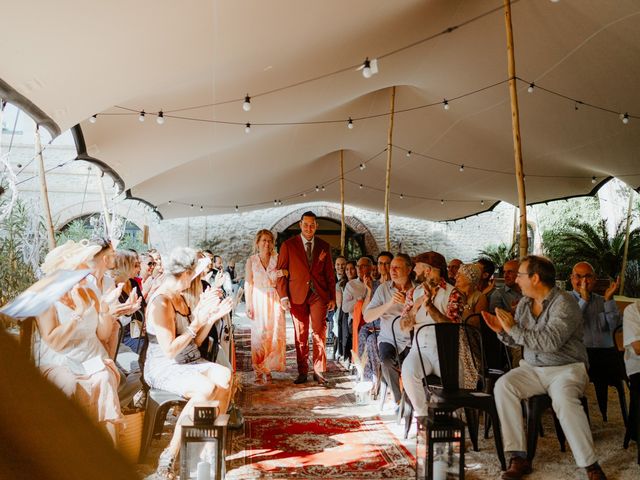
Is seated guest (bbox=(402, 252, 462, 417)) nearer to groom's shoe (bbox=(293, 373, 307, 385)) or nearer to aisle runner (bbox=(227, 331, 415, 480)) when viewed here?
aisle runner (bbox=(227, 331, 415, 480))

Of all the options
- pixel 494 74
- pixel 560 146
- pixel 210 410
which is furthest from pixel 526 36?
pixel 210 410

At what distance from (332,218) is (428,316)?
16.9 meters

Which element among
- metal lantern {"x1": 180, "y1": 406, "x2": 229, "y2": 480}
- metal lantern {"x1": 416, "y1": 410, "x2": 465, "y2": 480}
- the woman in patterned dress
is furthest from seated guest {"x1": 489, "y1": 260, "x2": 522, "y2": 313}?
metal lantern {"x1": 180, "y1": 406, "x2": 229, "y2": 480}

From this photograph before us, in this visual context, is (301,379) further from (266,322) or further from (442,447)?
(442,447)

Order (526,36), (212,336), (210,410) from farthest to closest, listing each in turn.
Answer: (526,36)
(212,336)
(210,410)

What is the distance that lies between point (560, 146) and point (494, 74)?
2735 millimetres

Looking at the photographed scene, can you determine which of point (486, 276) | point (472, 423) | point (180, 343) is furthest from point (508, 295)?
point (180, 343)

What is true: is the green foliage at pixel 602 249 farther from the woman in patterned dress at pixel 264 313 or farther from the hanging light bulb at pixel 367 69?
the woman in patterned dress at pixel 264 313

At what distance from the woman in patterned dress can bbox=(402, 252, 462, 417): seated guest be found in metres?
2.19

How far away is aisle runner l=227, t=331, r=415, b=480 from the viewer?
3.40m

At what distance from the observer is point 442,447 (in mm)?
3055

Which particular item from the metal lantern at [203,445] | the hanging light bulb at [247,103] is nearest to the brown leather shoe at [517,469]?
the metal lantern at [203,445]

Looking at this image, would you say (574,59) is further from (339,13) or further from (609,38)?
(339,13)

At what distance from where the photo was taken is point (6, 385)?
1.09 ft
